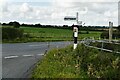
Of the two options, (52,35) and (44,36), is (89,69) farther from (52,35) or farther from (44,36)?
(52,35)

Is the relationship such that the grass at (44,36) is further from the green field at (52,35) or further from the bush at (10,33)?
the bush at (10,33)

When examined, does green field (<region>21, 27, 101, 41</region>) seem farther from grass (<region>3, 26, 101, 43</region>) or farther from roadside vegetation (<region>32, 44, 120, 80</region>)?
roadside vegetation (<region>32, 44, 120, 80</region>)

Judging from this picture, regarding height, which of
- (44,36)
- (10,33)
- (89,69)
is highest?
(10,33)

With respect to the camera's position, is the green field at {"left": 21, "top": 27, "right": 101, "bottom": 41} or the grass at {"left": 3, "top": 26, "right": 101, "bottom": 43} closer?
the grass at {"left": 3, "top": 26, "right": 101, "bottom": 43}

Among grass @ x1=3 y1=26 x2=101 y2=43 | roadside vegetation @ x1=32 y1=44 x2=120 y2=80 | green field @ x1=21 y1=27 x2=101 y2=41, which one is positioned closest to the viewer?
roadside vegetation @ x1=32 y1=44 x2=120 y2=80

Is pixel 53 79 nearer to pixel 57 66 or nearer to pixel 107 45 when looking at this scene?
pixel 57 66

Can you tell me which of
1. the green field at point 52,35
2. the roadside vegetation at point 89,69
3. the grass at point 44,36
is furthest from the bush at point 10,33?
the roadside vegetation at point 89,69

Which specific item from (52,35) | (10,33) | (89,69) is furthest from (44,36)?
(89,69)

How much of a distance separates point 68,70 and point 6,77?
7.91 ft

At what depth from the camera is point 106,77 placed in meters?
11.5

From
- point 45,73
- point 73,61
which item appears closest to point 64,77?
point 45,73

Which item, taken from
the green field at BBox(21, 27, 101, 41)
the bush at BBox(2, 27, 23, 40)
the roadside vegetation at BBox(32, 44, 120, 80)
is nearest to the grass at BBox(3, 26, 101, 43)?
the green field at BBox(21, 27, 101, 41)

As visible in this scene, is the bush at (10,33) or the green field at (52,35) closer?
the bush at (10,33)

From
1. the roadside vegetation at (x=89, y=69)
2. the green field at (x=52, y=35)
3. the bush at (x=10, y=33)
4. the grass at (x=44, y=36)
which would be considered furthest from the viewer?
the green field at (x=52, y=35)
